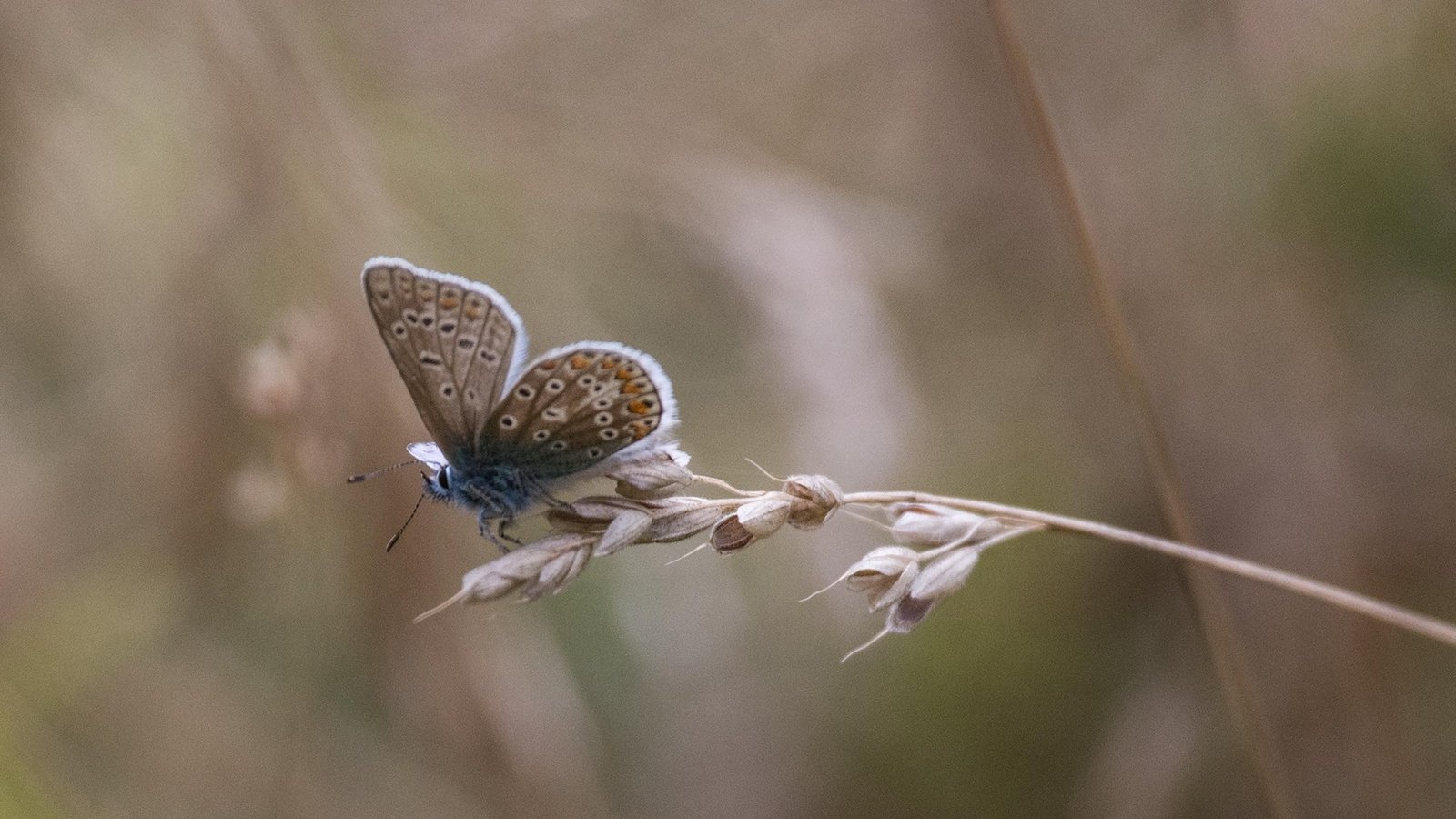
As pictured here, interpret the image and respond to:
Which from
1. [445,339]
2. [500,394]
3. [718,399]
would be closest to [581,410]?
[500,394]

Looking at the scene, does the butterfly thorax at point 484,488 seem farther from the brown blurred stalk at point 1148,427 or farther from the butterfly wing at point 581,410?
the brown blurred stalk at point 1148,427

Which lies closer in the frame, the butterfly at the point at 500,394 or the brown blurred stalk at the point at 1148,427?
the butterfly at the point at 500,394

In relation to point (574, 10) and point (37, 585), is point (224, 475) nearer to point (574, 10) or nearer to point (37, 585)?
point (37, 585)

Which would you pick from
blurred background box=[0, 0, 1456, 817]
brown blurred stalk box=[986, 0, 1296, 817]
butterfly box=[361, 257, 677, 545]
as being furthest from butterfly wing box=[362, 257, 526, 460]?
brown blurred stalk box=[986, 0, 1296, 817]

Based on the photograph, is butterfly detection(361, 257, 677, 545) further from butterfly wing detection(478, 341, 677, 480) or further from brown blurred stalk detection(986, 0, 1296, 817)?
brown blurred stalk detection(986, 0, 1296, 817)

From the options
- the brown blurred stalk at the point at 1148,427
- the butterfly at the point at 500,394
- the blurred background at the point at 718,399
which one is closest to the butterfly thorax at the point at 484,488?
the butterfly at the point at 500,394

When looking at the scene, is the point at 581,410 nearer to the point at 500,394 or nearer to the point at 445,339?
the point at 500,394
